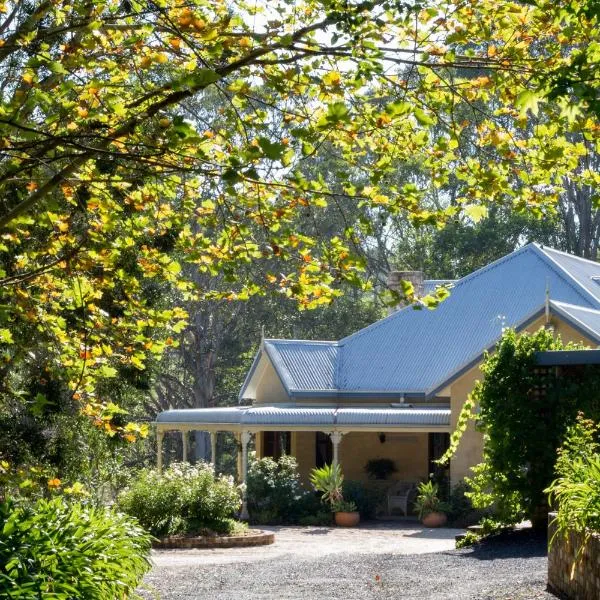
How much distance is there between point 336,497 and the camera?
26453 mm

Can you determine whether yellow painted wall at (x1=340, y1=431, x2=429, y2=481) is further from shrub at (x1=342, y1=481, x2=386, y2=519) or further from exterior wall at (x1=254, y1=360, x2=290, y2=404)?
exterior wall at (x1=254, y1=360, x2=290, y2=404)

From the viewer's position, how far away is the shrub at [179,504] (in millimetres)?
21031

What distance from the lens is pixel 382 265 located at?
169 feet

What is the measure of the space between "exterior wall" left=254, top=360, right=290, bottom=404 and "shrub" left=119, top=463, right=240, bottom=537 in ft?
32.7

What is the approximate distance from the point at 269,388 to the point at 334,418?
4760 millimetres

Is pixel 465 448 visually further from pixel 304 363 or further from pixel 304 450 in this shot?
pixel 304 363

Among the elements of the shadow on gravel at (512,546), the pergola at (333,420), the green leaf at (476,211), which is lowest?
the shadow on gravel at (512,546)

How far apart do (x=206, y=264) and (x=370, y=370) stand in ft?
67.4

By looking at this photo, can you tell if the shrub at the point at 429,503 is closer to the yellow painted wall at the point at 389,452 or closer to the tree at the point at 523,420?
the yellow painted wall at the point at 389,452

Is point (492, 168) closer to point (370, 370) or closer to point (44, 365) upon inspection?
point (44, 365)

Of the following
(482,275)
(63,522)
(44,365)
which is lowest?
(63,522)

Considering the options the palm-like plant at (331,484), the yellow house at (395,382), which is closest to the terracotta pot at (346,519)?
the palm-like plant at (331,484)

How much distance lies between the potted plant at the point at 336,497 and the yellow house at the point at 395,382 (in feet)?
2.07

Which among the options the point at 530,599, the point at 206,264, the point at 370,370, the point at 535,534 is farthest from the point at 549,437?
the point at 370,370
